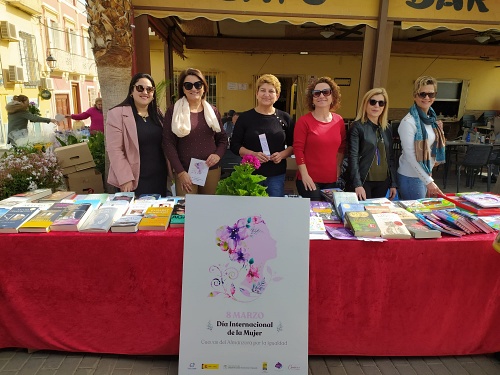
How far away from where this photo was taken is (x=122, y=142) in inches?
112

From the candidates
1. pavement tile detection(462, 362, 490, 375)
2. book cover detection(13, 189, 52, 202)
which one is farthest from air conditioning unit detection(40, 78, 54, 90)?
pavement tile detection(462, 362, 490, 375)

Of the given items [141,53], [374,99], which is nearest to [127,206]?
[374,99]

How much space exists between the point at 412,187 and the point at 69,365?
3031 mm

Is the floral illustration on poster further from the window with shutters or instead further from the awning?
the window with shutters

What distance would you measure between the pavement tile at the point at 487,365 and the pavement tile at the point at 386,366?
23.1 inches

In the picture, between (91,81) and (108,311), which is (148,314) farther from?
(91,81)

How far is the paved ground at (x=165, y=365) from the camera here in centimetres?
212

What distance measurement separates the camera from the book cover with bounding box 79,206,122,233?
2.02 meters

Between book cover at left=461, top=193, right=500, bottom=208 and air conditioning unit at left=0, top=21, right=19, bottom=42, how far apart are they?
14004 mm

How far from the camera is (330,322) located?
7.04 feet

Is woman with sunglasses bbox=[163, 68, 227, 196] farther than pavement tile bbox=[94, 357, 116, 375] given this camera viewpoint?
Yes

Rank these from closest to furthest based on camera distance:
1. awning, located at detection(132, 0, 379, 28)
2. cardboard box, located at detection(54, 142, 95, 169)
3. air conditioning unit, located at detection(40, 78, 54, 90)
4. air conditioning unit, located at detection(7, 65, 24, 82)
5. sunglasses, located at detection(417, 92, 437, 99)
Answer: sunglasses, located at detection(417, 92, 437, 99) < cardboard box, located at detection(54, 142, 95, 169) < awning, located at detection(132, 0, 379, 28) < air conditioning unit, located at detection(7, 65, 24, 82) < air conditioning unit, located at detection(40, 78, 54, 90)

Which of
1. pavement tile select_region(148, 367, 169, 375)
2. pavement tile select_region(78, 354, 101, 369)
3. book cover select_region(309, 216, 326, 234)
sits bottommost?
pavement tile select_region(148, 367, 169, 375)

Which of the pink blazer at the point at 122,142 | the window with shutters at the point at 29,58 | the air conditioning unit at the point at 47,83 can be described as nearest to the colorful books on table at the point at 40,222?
the pink blazer at the point at 122,142
